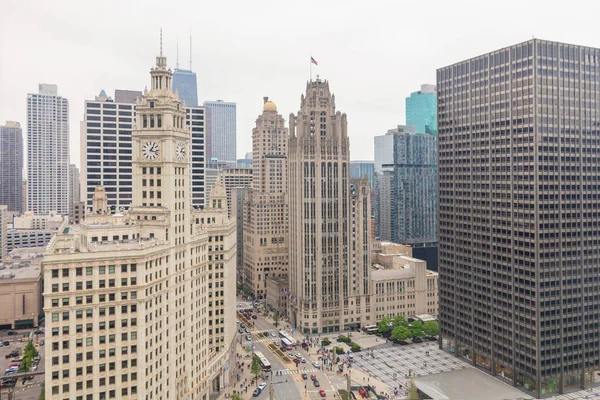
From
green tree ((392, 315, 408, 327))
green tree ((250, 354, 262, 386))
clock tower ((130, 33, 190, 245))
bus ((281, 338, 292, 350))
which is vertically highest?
clock tower ((130, 33, 190, 245))

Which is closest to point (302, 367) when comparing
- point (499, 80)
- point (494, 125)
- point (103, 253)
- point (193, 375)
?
point (193, 375)

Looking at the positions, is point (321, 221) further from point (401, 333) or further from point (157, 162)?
point (157, 162)

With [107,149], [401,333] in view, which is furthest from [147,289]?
[401,333]

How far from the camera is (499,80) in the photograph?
14638cm

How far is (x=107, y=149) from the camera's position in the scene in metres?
178

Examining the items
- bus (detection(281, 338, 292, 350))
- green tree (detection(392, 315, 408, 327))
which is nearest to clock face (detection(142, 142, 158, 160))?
bus (detection(281, 338, 292, 350))

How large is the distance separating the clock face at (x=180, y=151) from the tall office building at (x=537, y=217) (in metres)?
92.6

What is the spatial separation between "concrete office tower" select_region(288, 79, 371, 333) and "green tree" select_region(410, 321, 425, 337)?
2593 cm

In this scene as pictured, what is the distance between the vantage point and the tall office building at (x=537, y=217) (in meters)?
132

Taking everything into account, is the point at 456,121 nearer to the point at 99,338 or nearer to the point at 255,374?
the point at 255,374

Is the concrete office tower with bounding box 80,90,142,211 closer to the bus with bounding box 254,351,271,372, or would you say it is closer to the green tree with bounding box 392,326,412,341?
the bus with bounding box 254,351,271,372

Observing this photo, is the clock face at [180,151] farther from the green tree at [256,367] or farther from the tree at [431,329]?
the tree at [431,329]

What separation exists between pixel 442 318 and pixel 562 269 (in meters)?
50.3

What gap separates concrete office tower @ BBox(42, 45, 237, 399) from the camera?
91375 mm
